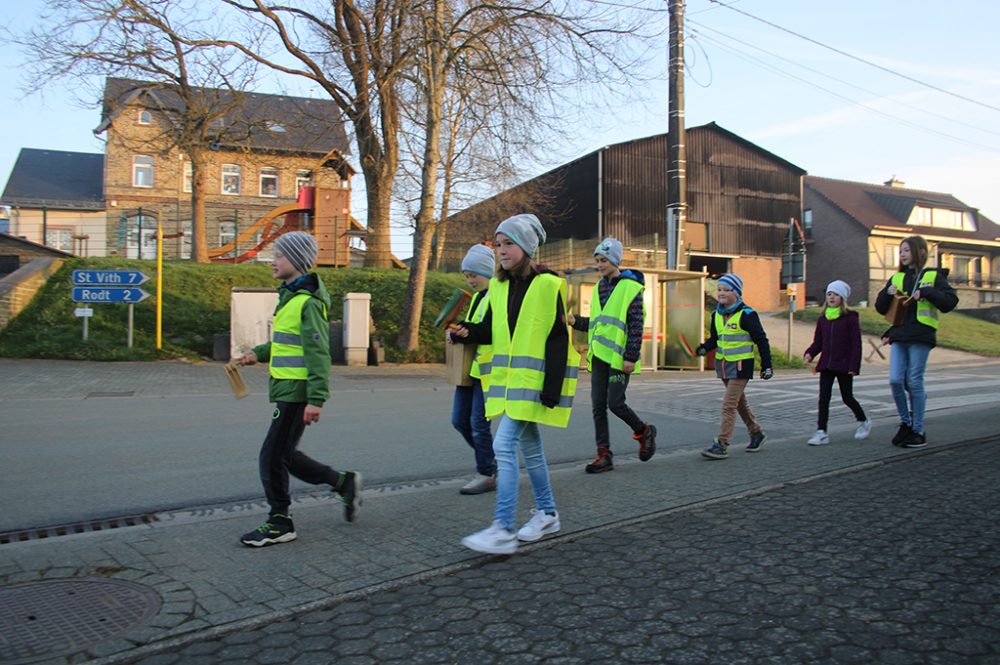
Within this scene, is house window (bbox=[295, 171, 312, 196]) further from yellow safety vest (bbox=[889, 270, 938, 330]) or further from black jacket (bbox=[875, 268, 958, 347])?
yellow safety vest (bbox=[889, 270, 938, 330])

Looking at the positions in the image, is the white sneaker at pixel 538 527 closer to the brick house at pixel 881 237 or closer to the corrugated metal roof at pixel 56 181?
the brick house at pixel 881 237

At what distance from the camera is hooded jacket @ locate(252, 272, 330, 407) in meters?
4.19

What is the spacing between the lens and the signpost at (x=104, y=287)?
15.4 m

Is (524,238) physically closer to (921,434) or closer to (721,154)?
(921,434)

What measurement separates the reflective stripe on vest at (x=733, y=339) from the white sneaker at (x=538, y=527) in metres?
3.28

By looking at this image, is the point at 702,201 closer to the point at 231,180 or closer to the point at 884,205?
the point at 884,205

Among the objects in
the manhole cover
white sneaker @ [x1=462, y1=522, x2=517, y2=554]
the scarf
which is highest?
the scarf

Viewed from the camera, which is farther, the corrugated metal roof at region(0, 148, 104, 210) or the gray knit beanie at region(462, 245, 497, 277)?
the corrugated metal roof at region(0, 148, 104, 210)

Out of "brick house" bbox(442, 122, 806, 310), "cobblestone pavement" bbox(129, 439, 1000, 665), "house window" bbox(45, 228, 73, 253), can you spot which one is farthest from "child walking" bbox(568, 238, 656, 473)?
"house window" bbox(45, 228, 73, 253)

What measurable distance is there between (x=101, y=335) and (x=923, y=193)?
57.4 meters

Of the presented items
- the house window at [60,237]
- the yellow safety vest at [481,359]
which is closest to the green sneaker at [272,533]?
the yellow safety vest at [481,359]

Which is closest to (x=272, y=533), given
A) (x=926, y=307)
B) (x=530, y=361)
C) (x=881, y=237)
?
(x=530, y=361)

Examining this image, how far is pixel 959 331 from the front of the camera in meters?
33.0

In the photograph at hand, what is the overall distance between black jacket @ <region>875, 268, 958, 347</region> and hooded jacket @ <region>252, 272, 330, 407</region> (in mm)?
5177
